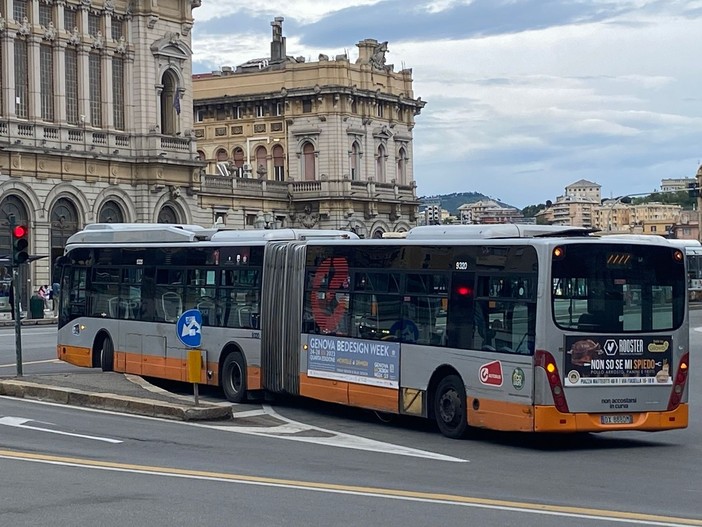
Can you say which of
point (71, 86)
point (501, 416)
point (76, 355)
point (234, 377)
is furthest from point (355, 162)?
point (501, 416)

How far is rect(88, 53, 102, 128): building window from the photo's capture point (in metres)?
59.2

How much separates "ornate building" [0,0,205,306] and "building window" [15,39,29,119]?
1.6 inches

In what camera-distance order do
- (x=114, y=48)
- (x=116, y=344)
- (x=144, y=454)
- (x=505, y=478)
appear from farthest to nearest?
(x=114, y=48)
(x=116, y=344)
(x=144, y=454)
(x=505, y=478)

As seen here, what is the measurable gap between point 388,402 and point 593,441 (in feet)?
9.51

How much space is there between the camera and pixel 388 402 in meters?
19.2

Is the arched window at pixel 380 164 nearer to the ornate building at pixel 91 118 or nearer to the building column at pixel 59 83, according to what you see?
the ornate building at pixel 91 118

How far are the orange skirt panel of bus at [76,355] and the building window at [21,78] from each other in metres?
29.4

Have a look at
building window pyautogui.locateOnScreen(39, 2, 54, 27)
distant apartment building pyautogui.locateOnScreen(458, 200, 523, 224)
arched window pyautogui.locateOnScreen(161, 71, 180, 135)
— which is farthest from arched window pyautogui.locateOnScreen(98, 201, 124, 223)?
distant apartment building pyautogui.locateOnScreen(458, 200, 523, 224)

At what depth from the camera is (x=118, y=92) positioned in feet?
199

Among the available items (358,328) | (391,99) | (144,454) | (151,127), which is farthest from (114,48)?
(144,454)

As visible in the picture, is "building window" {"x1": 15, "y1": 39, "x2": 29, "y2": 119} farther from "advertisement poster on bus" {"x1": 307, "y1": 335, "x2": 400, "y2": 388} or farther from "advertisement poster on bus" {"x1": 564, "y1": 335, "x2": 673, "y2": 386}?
"advertisement poster on bus" {"x1": 564, "y1": 335, "x2": 673, "y2": 386}

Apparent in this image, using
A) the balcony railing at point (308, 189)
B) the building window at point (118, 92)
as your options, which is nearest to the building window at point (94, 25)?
the building window at point (118, 92)

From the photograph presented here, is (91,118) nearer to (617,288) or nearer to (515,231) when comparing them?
(515,231)

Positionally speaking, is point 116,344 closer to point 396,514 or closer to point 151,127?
point 396,514
